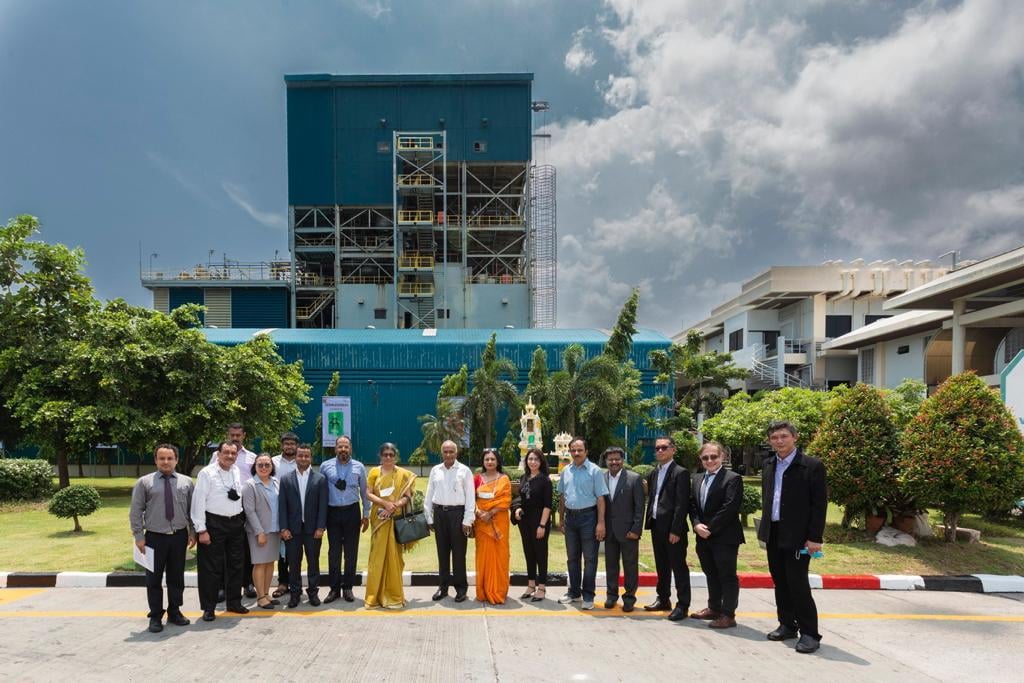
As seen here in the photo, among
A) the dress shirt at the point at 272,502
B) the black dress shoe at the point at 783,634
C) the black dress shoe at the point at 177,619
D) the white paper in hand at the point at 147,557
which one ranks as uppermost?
the dress shirt at the point at 272,502

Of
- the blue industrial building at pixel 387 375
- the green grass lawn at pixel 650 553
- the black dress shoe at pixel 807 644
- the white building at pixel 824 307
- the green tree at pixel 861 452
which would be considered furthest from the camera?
the white building at pixel 824 307

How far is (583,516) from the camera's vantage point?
21.6 ft

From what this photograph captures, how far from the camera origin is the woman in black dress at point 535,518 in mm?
6734

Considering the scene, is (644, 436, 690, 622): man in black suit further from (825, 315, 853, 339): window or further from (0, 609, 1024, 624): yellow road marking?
(825, 315, 853, 339): window

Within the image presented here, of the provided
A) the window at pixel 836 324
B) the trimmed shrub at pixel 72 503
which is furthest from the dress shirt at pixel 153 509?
the window at pixel 836 324

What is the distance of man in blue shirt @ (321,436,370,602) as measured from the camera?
22.0 ft

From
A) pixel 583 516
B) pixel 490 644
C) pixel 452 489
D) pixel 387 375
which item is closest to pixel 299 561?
pixel 452 489

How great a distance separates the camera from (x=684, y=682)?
4641mm

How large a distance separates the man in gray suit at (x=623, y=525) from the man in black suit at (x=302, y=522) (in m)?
3.05

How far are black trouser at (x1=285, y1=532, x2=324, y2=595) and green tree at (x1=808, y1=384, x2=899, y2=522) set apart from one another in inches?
282

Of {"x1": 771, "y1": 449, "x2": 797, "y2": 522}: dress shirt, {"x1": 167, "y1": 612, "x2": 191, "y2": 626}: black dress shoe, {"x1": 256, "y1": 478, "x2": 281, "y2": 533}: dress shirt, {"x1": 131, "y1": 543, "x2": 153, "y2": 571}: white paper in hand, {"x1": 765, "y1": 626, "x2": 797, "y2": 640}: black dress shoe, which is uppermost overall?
{"x1": 771, "y1": 449, "x2": 797, "y2": 522}: dress shirt

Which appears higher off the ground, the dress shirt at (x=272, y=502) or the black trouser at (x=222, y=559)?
the dress shirt at (x=272, y=502)

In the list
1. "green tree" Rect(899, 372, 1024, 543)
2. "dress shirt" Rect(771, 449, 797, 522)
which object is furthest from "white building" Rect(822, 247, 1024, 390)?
"dress shirt" Rect(771, 449, 797, 522)

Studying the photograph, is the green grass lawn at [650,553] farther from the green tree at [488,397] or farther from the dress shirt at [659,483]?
the green tree at [488,397]
